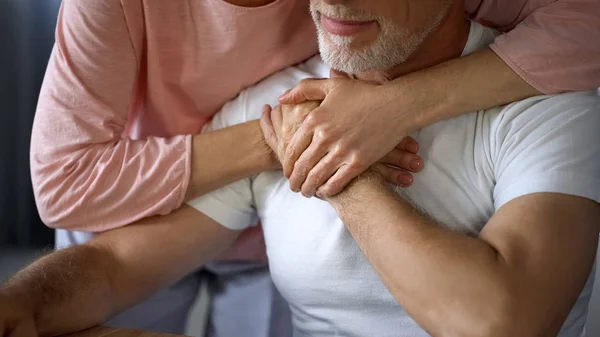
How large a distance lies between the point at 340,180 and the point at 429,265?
22 centimetres

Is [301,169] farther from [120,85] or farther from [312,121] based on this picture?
[120,85]

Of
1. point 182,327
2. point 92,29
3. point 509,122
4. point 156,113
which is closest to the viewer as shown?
point 509,122

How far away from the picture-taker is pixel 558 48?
1.10m

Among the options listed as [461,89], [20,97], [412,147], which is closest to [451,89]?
[461,89]

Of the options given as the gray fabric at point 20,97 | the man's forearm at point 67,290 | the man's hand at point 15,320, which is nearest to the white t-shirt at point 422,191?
the man's forearm at point 67,290

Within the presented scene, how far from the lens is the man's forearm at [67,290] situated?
1.12m

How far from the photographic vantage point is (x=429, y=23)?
1.19 m

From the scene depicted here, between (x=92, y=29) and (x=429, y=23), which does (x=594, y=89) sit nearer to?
(x=429, y=23)

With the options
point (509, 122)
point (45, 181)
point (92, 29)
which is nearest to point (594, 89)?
point (509, 122)

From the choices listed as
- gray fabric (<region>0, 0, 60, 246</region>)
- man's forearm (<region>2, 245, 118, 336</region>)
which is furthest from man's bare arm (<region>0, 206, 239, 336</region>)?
gray fabric (<region>0, 0, 60, 246</region>)

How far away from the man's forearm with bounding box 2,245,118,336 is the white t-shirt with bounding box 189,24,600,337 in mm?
217

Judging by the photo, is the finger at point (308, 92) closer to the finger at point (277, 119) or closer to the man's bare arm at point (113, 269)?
the finger at point (277, 119)

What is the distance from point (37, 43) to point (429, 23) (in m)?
1.08

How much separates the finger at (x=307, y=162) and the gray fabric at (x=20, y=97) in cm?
93
